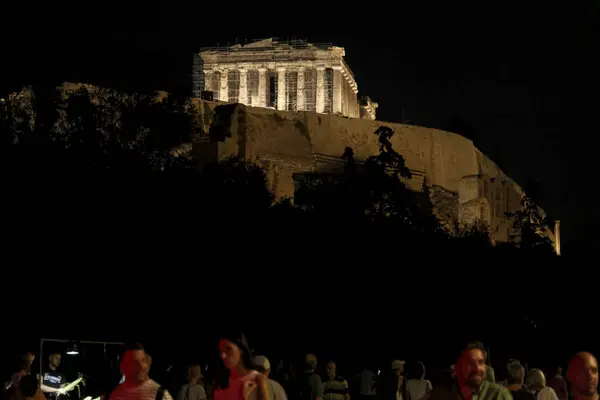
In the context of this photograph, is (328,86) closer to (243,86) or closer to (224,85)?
(243,86)

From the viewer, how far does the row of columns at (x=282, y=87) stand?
272 feet

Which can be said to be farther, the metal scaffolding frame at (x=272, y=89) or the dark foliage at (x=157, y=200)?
the metal scaffolding frame at (x=272, y=89)

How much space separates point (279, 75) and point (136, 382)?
77.2m

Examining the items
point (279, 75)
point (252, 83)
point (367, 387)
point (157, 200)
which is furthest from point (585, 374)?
point (252, 83)

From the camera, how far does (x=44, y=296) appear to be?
2594 centimetres

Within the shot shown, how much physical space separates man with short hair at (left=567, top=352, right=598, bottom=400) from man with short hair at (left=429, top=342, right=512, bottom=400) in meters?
0.44

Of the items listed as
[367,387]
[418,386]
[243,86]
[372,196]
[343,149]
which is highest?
[243,86]

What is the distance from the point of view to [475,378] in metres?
6.98

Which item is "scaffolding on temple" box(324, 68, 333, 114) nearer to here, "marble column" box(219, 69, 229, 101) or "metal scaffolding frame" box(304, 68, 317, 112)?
"metal scaffolding frame" box(304, 68, 317, 112)

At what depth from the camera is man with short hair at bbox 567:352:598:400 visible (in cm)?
712

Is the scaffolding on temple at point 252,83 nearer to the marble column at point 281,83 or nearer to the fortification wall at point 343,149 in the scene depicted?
the marble column at point 281,83

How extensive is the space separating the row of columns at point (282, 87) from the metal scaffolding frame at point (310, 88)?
184mm

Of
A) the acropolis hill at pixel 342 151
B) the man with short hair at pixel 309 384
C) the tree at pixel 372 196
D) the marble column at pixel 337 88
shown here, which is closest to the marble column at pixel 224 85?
the marble column at pixel 337 88

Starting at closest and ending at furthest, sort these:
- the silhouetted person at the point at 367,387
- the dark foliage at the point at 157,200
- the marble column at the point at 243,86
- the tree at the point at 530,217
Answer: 1. the silhouetted person at the point at 367,387
2. the dark foliage at the point at 157,200
3. the tree at the point at 530,217
4. the marble column at the point at 243,86
